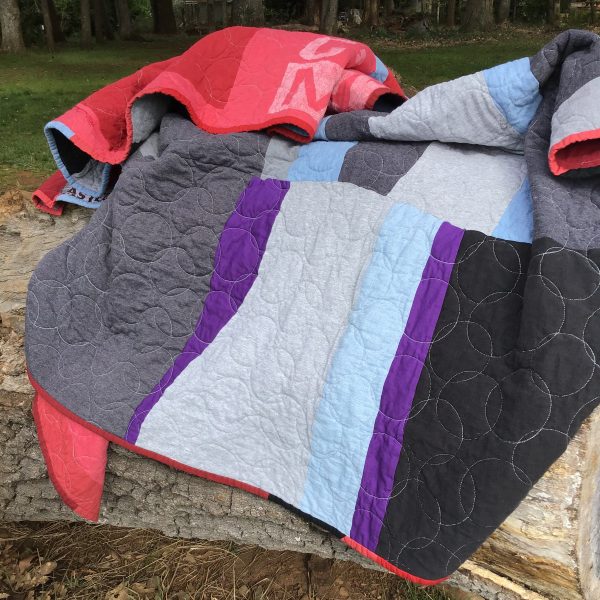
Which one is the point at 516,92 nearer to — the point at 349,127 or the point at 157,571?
the point at 349,127

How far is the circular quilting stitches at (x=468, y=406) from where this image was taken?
4.02 ft

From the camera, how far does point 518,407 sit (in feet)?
3.88

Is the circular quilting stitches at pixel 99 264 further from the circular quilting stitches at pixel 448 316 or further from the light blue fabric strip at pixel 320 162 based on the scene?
the circular quilting stitches at pixel 448 316

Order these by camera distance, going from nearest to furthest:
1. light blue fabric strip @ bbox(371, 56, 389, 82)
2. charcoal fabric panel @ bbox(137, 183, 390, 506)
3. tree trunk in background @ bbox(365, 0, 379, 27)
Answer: charcoal fabric panel @ bbox(137, 183, 390, 506) < light blue fabric strip @ bbox(371, 56, 389, 82) < tree trunk in background @ bbox(365, 0, 379, 27)

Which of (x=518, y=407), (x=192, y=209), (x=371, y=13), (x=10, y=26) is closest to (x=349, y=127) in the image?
(x=192, y=209)

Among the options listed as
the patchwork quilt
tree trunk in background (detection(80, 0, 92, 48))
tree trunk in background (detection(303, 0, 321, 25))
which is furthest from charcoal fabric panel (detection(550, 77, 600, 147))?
tree trunk in background (detection(303, 0, 321, 25))

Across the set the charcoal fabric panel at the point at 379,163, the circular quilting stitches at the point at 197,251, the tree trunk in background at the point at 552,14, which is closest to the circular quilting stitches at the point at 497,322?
the charcoal fabric panel at the point at 379,163

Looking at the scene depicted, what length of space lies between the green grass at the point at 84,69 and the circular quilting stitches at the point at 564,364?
13.9ft

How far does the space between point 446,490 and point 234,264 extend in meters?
0.77

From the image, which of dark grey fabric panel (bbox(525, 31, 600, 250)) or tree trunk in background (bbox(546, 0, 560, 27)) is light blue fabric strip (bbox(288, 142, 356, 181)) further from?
tree trunk in background (bbox(546, 0, 560, 27))

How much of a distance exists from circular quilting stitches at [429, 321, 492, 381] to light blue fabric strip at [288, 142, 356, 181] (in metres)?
0.58

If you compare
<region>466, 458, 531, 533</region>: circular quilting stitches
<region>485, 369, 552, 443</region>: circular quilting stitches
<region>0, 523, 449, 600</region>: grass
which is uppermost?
<region>485, 369, 552, 443</region>: circular quilting stitches

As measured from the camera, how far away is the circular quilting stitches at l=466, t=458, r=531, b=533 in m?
1.17

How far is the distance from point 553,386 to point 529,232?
1.17 feet
